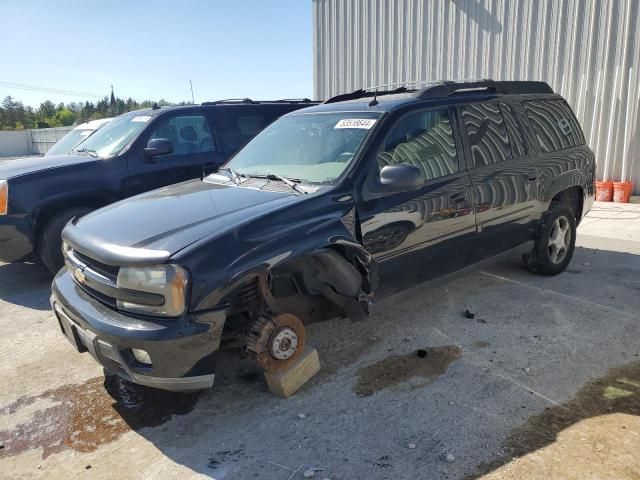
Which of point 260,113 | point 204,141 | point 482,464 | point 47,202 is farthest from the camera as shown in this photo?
point 260,113

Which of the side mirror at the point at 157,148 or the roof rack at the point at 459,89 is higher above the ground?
the roof rack at the point at 459,89

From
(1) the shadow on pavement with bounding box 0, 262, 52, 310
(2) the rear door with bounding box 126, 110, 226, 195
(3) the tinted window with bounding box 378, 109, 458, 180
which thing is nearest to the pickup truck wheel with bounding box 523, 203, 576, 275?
(3) the tinted window with bounding box 378, 109, 458, 180

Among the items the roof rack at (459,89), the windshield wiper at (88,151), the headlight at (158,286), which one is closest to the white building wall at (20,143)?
the windshield wiper at (88,151)

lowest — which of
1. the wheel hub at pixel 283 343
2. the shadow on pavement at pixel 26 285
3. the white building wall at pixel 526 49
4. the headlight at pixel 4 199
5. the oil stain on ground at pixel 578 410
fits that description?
the shadow on pavement at pixel 26 285

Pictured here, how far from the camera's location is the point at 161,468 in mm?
2668

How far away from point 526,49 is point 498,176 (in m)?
7.82

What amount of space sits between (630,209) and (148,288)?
9061 millimetres

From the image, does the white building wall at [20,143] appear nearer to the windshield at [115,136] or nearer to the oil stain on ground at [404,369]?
the windshield at [115,136]

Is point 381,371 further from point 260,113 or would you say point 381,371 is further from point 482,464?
point 260,113

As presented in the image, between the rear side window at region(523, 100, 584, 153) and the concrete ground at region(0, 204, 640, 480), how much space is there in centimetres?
156

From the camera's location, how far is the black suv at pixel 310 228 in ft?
9.01

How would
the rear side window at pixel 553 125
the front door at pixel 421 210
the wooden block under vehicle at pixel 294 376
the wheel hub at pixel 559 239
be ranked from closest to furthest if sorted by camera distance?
the wooden block under vehicle at pixel 294 376, the front door at pixel 421 210, the rear side window at pixel 553 125, the wheel hub at pixel 559 239

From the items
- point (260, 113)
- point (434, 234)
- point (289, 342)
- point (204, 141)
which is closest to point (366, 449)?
point (289, 342)

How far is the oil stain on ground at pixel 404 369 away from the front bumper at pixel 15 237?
3940mm
